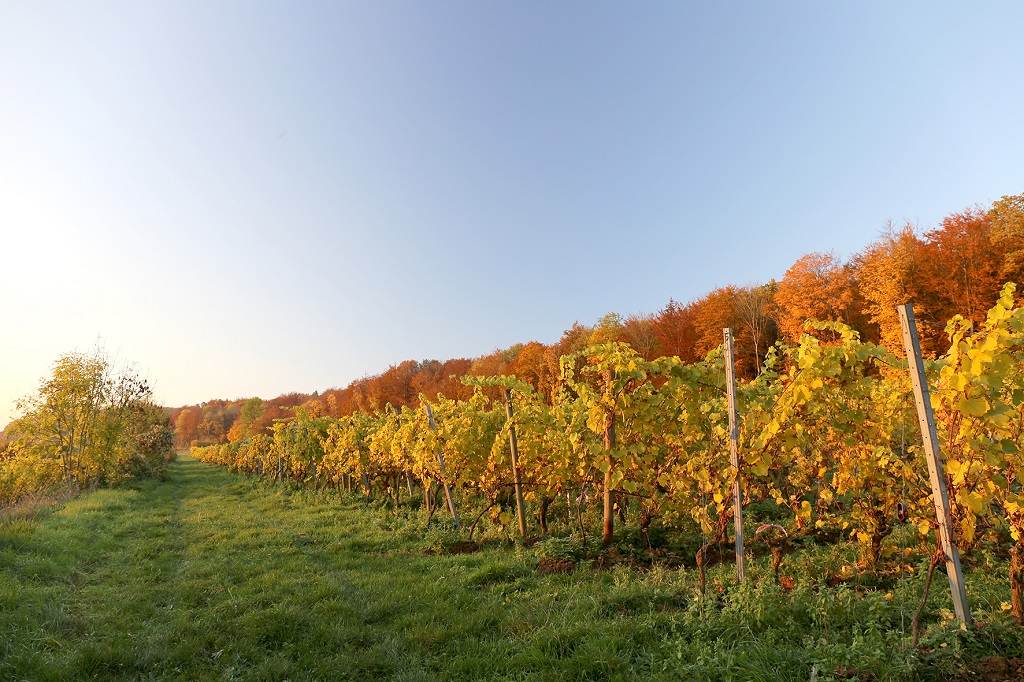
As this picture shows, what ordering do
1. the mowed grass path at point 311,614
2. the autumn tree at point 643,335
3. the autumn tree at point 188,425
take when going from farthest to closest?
1. the autumn tree at point 188,425
2. the autumn tree at point 643,335
3. the mowed grass path at point 311,614

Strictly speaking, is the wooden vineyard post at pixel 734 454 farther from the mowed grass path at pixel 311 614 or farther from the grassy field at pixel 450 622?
the mowed grass path at pixel 311 614

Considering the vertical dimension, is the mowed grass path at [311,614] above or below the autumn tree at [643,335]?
below

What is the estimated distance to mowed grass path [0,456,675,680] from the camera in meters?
3.64

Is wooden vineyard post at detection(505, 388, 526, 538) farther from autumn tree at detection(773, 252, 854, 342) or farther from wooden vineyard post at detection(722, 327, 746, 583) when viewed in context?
autumn tree at detection(773, 252, 854, 342)

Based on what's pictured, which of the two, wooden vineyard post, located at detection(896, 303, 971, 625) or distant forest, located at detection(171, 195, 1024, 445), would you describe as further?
distant forest, located at detection(171, 195, 1024, 445)

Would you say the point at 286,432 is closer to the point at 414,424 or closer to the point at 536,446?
the point at 414,424

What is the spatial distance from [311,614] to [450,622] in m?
1.46

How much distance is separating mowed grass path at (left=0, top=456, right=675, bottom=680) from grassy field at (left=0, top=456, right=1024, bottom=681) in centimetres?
2

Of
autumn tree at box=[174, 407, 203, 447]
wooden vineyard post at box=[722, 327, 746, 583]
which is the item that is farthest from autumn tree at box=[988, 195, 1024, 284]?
autumn tree at box=[174, 407, 203, 447]

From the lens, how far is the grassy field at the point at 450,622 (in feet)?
10.0

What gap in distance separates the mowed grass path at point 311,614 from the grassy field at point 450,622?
2cm

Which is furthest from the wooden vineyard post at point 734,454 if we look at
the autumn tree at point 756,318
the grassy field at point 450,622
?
the autumn tree at point 756,318

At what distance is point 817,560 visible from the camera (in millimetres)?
4953

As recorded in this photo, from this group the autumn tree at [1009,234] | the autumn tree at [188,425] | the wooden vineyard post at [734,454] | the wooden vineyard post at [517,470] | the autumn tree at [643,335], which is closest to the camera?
the wooden vineyard post at [734,454]
